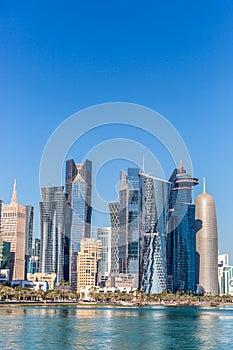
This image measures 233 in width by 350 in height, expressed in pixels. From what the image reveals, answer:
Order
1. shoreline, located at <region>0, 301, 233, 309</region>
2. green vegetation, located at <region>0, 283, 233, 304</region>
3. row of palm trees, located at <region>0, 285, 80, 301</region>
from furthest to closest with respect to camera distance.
Answer: 1. green vegetation, located at <region>0, 283, 233, 304</region>
2. row of palm trees, located at <region>0, 285, 80, 301</region>
3. shoreline, located at <region>0, 301, 233, 309</region>

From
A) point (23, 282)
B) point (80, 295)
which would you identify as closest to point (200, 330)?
point (80, 295)

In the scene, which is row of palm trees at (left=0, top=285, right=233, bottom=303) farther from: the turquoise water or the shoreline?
the turquoise water

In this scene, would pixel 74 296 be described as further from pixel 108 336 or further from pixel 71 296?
pixel 108 336

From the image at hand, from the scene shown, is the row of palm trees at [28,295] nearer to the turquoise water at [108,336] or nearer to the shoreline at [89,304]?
the shoreline at [89,304]

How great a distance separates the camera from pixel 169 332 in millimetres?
63094

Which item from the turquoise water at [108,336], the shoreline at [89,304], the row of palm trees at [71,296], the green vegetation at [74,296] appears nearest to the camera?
the turquoise water at [108,336]

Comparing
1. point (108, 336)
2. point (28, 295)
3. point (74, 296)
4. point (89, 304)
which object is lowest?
point (108, 336)

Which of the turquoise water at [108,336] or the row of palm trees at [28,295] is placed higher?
the row of palm trees at [28,295]

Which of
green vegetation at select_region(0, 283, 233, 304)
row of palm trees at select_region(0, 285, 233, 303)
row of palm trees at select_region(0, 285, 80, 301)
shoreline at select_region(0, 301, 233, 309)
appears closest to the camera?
shoreline at select_region(0, 301, 233, 309)

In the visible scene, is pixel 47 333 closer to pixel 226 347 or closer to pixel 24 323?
pixel 24 323

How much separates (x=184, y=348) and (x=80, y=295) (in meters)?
130

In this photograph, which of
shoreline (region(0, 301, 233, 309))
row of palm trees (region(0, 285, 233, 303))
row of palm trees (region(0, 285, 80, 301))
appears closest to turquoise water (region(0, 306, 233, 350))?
shoreline (region(0, 301, 233, 309))

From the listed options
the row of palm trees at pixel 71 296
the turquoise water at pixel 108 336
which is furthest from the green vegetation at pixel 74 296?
the turquoise water at pixel 108 336

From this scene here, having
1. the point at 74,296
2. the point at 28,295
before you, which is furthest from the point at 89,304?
the point at 74,296
